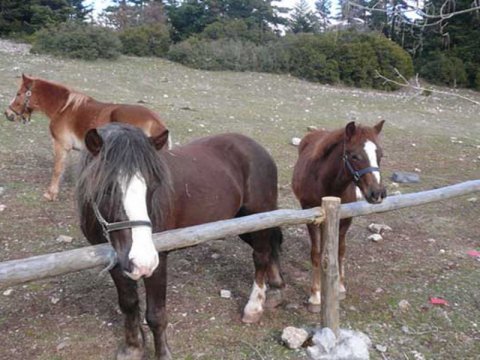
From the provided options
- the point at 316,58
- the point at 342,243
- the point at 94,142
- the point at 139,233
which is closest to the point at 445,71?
the point at 316,58

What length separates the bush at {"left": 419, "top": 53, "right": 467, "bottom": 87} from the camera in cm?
2331

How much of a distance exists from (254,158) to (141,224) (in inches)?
75.1

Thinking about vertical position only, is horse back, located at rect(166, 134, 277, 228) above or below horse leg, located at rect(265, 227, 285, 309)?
above

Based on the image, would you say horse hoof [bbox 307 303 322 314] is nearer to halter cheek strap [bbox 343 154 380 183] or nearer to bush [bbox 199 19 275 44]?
halter cheek strap [bbox 343 154 380 183]

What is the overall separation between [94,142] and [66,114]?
4375mm

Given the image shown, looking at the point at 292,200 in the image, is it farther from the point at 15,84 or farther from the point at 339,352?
the point at 15,84

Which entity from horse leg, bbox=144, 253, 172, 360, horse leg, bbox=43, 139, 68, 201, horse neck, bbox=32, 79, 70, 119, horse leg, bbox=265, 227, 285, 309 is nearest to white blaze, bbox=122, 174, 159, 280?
horse leg, bbox=144, 253, 172, 360

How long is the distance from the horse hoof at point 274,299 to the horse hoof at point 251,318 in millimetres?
238

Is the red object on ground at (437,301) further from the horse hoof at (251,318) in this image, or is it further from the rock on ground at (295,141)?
the rock on ground at (295,141)

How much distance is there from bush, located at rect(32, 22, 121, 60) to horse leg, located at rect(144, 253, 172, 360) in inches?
718

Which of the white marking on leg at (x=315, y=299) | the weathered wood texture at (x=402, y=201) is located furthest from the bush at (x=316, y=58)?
the white marking on leg at (x=315, y=299)

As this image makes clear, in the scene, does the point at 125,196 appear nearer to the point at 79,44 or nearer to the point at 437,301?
the point at 437,301

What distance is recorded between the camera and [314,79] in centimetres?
2192

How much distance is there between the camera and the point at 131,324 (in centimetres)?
343
